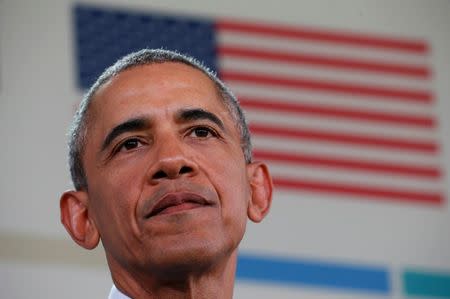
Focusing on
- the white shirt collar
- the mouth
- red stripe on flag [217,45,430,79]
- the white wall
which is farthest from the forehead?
red stripe on flag [217,45,430,79]

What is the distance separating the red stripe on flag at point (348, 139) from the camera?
20.5 ft

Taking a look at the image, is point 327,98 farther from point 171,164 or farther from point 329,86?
point 171,164

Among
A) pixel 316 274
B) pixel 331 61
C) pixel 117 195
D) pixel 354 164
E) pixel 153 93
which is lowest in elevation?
pixel 117 195

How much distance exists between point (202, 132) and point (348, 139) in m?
3.45

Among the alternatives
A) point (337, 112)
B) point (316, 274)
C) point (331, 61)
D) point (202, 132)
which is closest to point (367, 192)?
point (337, 112)

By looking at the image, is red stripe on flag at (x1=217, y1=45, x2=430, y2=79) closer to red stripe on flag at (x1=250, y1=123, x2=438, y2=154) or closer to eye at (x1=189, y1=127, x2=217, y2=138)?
red stripe on flag at (x1=250, y1=123, x2=438, y2=154)

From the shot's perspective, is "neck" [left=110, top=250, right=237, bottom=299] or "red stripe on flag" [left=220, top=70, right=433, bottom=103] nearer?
"neck" [left=110, top=250, right=237, bottom=299]

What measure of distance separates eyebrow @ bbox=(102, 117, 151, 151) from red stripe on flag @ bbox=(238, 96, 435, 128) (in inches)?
125

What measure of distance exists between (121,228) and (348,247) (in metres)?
3.28

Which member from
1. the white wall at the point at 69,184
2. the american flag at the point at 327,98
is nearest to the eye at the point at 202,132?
the white wall at the point at 69,184

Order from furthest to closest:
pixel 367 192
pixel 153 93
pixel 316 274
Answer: pixel 367 192 < pixel 316 274 < pixel 153 93

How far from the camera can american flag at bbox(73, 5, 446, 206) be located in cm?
621

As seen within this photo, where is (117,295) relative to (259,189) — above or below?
below

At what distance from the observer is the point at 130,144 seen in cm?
294
